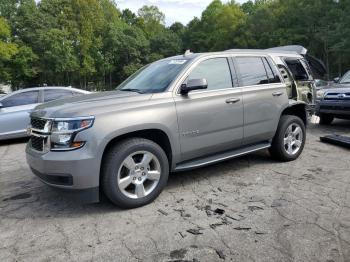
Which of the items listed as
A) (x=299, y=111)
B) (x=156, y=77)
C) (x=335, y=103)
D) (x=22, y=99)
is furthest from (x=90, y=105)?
(x=335, y=103)

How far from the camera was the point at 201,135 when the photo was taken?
15.9ft

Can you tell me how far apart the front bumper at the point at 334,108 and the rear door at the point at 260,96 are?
391 cm

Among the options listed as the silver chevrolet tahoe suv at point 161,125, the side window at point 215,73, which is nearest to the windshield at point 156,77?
the silver chevrolet tahoe suv at point 161,125

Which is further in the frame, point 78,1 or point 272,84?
point 78,1

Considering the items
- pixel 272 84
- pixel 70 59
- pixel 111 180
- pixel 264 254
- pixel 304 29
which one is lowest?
pixel 264 254

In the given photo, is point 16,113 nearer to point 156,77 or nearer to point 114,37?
point 156,77

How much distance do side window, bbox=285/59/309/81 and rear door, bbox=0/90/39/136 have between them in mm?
6287

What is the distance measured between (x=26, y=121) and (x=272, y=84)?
6.30 meters

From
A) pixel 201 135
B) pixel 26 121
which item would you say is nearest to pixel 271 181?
pixel 201 135

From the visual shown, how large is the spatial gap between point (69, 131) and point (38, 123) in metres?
0.61

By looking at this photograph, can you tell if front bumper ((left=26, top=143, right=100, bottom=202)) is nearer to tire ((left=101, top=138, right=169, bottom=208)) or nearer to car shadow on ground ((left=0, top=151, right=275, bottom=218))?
tire ((left=101, top=138, right=169, bottom=208))

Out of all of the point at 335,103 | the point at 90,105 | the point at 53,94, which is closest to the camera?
the point at 90,105

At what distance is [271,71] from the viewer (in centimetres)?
590

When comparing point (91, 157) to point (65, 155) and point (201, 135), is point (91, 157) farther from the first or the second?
point (201, 135)
